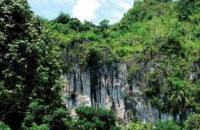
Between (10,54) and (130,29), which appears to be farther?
(130,29)

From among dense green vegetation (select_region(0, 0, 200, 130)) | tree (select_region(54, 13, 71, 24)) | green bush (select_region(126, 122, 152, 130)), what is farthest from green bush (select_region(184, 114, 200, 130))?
tree (select_region(54, 13, 71, 24))

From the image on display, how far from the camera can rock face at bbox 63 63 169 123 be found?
160ft

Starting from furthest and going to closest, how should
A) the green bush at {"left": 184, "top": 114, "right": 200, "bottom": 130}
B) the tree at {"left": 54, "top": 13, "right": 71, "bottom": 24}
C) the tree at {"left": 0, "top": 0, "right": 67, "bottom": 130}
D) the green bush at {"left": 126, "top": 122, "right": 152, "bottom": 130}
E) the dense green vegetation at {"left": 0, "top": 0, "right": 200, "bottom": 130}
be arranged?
the tree at {"left": 54, "top": 13, "right": 71, "bottom": 24} < the green bush at {"left": 126, "top": 122, "right": 152, "bottom": 130} < the green bush at {"left": 184, "top": 114, "right": 200, "bottom": 130} < the dense green vegetation at {"left": 0, "top": 0, "right": 200, "bottom": 130} < the tree at {"left": 0, "top": 0, "right": 67, "bottom": 130}

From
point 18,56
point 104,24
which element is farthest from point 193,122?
point 104,24

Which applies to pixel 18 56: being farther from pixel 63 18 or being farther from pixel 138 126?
pixel 63 18

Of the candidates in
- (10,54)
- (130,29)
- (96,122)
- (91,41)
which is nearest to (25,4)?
(10,54)

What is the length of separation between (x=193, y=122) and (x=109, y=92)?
26.1 ft

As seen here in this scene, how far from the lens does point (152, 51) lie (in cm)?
5141

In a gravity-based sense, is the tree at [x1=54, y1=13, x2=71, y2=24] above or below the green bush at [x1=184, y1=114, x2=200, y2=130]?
above

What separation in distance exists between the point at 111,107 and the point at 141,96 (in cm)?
243

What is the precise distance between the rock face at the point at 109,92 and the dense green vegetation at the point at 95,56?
61 centimetres

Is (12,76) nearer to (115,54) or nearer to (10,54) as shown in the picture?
(10,54)

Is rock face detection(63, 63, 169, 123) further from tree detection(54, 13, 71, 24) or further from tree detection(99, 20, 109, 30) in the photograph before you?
tree detection(99, 20, 109, 30)

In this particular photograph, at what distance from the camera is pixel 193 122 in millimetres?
44500
